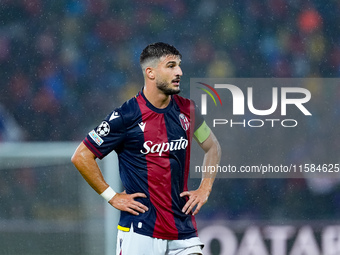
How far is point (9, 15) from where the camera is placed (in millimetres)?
6781

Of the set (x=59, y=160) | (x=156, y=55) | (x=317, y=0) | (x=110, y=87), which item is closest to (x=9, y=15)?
(x=110, y=87)

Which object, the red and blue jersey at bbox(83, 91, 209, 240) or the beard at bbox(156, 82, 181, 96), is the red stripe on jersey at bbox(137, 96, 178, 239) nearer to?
the red and blue jersey at bbox(83, 91, 209, 240)

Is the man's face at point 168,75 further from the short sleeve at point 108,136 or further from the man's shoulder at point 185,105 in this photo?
the short sleeve at point 108,136

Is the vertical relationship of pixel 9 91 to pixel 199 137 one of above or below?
above

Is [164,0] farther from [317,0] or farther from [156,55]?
[156,55]

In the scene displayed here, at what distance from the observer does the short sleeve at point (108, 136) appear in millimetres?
3012

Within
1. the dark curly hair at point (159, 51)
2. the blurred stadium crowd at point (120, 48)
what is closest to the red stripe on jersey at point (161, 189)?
the dark curly hair at point (159, 51)

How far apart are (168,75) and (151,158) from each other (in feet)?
1.33

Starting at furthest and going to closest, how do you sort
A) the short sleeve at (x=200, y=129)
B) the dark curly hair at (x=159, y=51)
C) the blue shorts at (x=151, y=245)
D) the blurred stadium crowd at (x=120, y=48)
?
the blurred stadium crowd at (x=120, y=48)
the short sleeve at (x=200, y=129)
the dark curly hair at (x=159, y=51)
the blue shorts at (x=151, y=245)

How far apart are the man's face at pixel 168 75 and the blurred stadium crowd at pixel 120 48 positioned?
3.21 metres

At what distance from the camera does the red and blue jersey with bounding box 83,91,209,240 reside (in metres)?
2.99

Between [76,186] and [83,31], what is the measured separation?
2.57 metres

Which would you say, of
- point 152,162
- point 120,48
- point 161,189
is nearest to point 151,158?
point 152,162

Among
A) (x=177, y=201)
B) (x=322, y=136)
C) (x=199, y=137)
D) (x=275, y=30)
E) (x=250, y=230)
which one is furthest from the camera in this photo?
(x=275, y=30)
